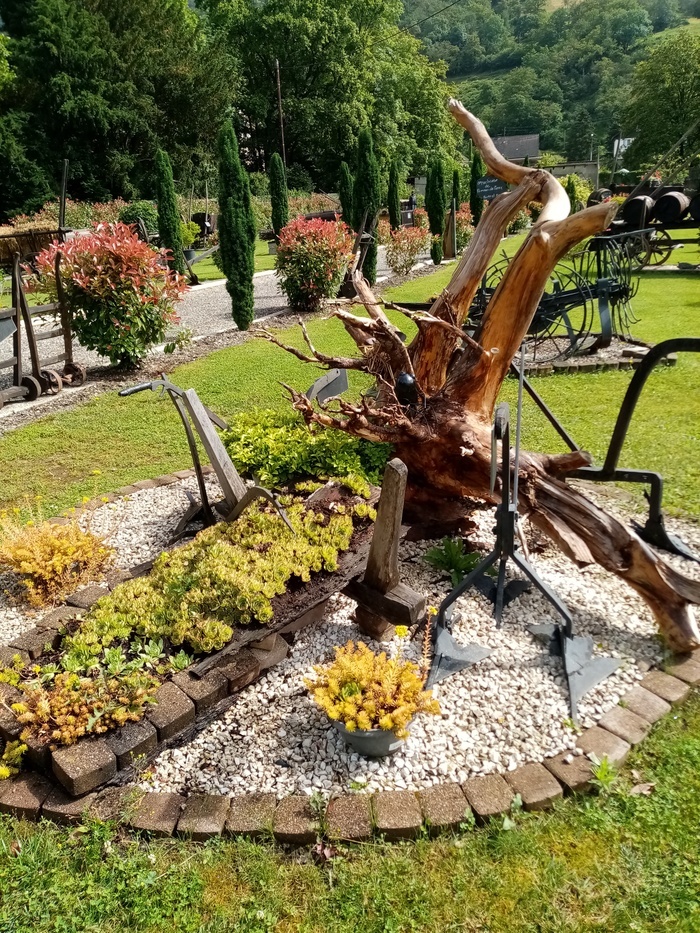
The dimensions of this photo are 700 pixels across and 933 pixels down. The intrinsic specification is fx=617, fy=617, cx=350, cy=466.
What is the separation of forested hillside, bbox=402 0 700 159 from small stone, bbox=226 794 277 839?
49305mm

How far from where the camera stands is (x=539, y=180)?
3971 mm

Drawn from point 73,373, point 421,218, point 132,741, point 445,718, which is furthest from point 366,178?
point 132,741

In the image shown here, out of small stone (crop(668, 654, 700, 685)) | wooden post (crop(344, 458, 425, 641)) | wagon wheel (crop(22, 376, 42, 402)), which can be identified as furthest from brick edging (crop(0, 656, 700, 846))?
wagon wheel (crop(22, 376, 42, 402))

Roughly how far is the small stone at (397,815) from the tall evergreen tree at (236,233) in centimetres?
957

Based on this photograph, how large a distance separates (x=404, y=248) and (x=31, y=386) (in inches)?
430

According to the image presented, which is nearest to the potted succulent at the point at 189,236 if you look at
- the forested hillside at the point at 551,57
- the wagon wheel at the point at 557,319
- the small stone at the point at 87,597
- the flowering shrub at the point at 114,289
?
the flowering shrub at the point at 114,289

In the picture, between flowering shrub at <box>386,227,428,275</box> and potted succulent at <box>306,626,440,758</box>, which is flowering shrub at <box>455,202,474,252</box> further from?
potted succulent at <box>306,626,440,758</box>

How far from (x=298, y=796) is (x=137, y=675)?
819 mm

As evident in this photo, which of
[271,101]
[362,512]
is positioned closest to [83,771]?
[362,512]

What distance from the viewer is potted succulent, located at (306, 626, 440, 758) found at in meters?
2.37

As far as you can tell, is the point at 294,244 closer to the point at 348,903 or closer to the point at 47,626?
the point at 47,626

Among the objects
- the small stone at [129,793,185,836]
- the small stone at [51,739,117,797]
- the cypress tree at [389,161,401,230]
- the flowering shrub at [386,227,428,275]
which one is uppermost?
the cypress tree at [389,161,401,230]

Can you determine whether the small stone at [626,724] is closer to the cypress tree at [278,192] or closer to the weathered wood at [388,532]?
the weathered wood at [388,532]

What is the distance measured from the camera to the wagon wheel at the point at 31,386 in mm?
7645
